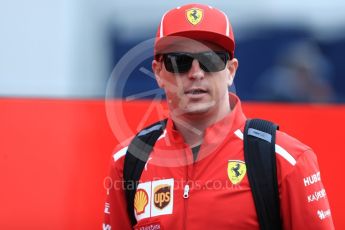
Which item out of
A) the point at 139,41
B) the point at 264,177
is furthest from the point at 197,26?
the point at 139,41

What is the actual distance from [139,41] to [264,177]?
1.21m

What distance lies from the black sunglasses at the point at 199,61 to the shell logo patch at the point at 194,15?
0.10 meters

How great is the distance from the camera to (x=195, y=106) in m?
2.01

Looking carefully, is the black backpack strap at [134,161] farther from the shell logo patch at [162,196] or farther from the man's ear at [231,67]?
the man's ear at [231,67]

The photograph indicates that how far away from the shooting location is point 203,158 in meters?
2.01

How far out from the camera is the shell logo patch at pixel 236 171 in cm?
191

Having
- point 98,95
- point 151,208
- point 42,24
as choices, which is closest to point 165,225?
point 151,208

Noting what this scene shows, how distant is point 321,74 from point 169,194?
123cm

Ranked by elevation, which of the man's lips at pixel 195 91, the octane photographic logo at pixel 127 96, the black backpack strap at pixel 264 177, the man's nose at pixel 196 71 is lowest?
the black backpack strap at pixel 264 177

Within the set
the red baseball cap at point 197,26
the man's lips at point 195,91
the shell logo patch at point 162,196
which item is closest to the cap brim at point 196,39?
the red baseball cap at point 197,26

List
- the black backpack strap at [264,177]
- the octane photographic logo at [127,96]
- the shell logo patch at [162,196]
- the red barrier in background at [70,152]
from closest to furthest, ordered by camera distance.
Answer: the black backpack strap at [264,177], the shell logo patch at [162,196], the octane photographic logo at [127,96], the red barrier in background at [70,152]

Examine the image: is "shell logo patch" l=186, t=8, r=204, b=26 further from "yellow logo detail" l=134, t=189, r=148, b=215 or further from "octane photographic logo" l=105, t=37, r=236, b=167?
"octane photographic logo" l=105, t=37, r=236, b=167

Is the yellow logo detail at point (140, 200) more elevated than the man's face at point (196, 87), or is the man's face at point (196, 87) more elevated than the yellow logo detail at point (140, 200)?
the man's face at point (196, 87)

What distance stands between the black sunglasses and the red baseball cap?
0.05 meters
